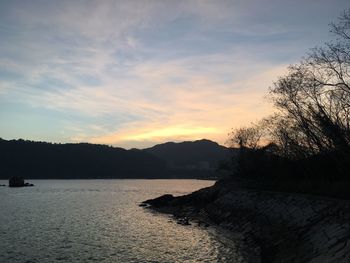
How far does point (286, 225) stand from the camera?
30219mm

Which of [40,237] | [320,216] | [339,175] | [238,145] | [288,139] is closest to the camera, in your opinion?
[320,216]

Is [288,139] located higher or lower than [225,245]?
higher

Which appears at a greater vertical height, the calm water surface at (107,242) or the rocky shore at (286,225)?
the rocky shore at (286,225)

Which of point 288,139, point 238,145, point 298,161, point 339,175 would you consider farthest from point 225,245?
point 238,145

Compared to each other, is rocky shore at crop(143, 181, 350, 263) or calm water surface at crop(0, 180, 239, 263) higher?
rocky shore at crop(143, 181, 350, 263)

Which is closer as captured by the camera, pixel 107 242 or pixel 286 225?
pixel 286 225

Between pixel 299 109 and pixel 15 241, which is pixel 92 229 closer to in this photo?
pixel 15 241

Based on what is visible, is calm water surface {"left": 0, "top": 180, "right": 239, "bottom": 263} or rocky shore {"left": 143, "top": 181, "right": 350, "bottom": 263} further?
calm water surface {"left": 0, "top": 180, "right": 239, "bottom": 263}

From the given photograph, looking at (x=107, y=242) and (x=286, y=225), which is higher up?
(x=286, y=225)

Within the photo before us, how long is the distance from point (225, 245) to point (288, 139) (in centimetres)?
3151

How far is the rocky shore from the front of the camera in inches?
840

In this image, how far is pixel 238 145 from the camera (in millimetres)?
90250

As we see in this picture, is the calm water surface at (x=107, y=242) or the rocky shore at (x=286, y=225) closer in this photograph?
the rocky shore at (x=286, y=225)

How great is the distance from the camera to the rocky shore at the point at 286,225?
70.0ft
